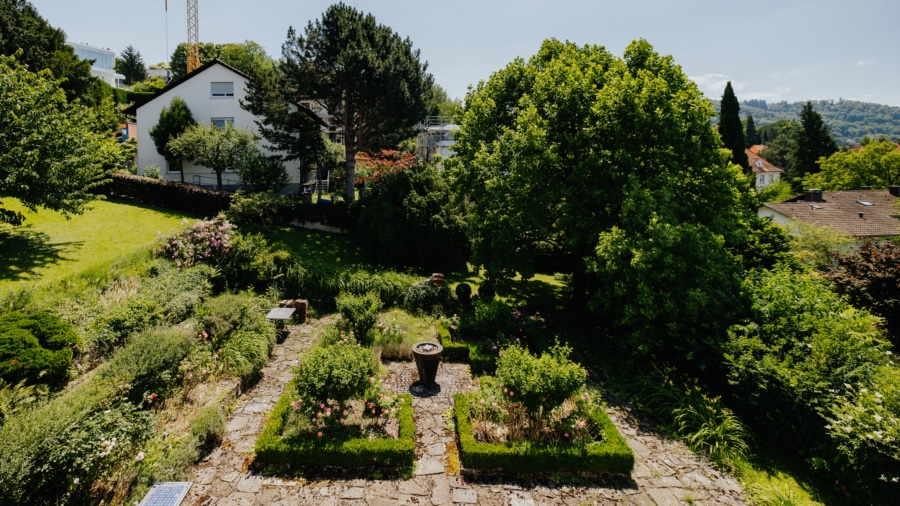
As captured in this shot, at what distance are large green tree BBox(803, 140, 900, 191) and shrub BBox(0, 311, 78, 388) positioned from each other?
63.3 m

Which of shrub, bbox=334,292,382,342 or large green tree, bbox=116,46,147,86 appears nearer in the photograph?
shrub, bbox=334,292,382,342

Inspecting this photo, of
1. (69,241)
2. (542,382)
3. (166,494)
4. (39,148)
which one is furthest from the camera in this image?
(69,241)

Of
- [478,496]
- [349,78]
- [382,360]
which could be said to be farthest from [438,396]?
[349,78]

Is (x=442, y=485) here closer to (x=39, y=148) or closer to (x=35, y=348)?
(x=35, y=348)

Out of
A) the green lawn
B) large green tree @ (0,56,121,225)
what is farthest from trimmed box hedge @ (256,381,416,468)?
large green tree @ (0,56,121,225)

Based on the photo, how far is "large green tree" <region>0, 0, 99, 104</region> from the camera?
26.4 m

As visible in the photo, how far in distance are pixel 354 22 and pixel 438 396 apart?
19.5 meters

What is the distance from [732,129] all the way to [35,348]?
36.9 m

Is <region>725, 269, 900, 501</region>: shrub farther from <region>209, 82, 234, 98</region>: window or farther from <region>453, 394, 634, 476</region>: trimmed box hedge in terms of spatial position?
<region>209, 82, 234, 98</region>: window

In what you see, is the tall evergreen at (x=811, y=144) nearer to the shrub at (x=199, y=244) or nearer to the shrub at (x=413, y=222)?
the shrub at (x=413, y=222)

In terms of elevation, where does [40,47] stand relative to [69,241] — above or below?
above

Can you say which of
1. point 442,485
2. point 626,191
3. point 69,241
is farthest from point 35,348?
point 626,191

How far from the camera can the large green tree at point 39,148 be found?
13.2m

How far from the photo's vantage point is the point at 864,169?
44.3 metres
